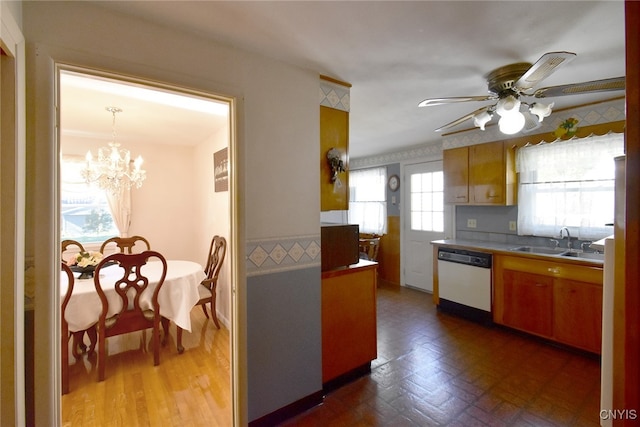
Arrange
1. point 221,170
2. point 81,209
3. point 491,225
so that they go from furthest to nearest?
1. point 81,209
2. point 491,225
3. point 221,170

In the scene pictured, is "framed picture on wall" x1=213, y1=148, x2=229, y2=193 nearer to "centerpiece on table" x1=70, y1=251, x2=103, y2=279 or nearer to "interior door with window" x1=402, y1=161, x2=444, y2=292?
"centerpiece on table" x1=70, y1=251, x2=103, y2=279

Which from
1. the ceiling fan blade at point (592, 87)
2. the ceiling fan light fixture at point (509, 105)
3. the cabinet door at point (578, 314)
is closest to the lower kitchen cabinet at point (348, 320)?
the ceiling fan light fixture at point (509, 105)

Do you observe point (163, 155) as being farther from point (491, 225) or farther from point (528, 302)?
point (528, 302)

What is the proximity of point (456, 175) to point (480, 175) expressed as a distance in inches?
11.8

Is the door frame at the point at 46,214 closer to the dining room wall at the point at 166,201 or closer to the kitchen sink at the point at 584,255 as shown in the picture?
the dining room wall at the point at 166,201

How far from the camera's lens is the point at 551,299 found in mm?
2617

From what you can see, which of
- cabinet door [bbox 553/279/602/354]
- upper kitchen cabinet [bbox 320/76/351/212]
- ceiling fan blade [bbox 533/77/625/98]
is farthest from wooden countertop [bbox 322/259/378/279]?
cabinet door [bbox 553/279/602/354]

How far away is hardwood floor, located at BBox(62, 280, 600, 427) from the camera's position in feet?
5.90

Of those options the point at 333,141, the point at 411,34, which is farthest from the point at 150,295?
the point at 411,34

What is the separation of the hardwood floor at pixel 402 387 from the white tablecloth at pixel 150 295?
0.43 m

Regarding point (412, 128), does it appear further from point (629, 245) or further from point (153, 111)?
point (629, 245)

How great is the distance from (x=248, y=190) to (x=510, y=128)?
5.56ft

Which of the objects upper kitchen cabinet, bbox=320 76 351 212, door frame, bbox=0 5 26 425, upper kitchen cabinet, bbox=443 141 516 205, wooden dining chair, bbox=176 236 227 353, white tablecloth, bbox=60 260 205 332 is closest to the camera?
door frame, bbox=0 5 26 425

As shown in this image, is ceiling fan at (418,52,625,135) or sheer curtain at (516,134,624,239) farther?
sheer curtain at (516,134,624,239)
